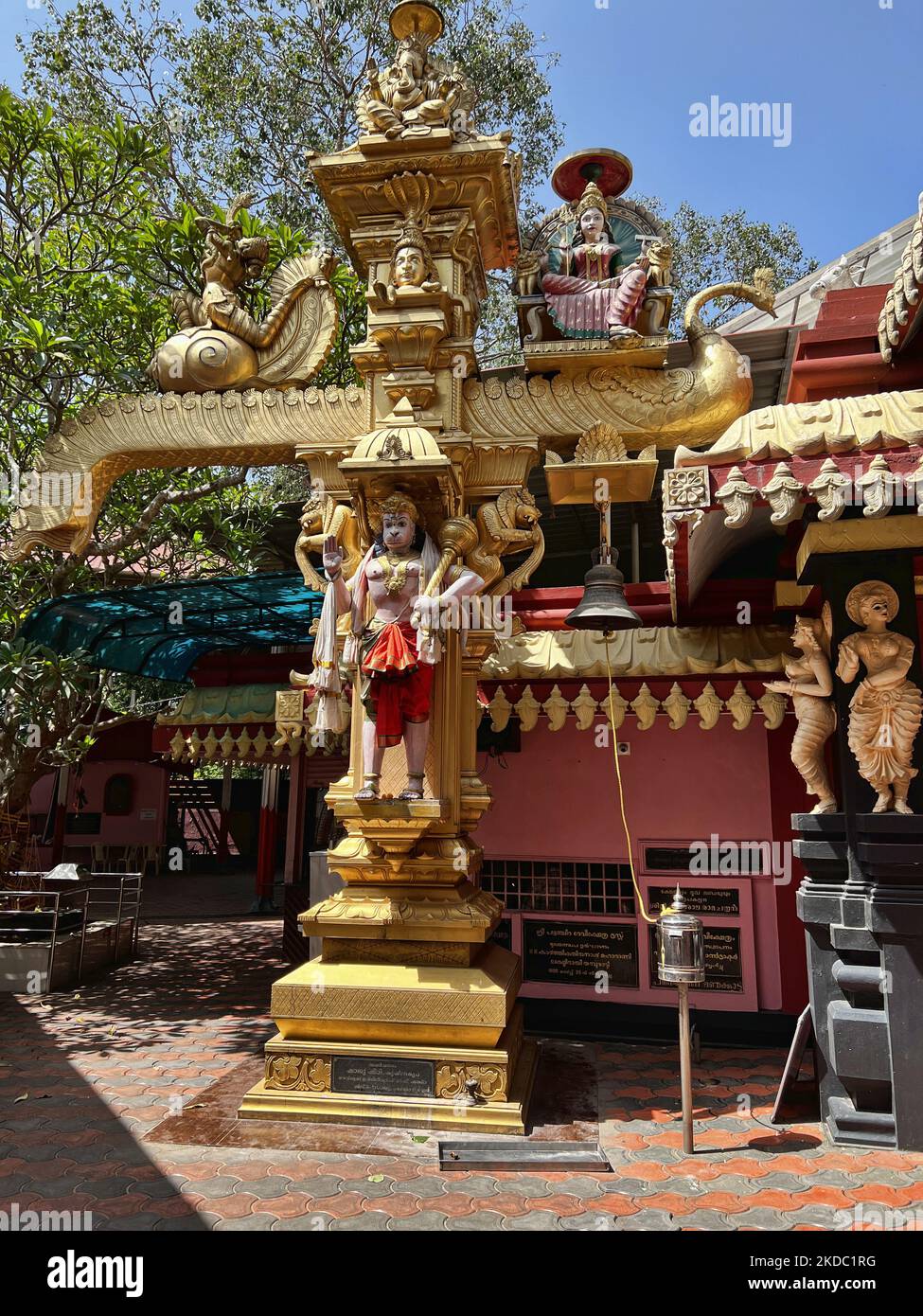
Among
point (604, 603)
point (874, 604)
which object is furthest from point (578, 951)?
point (874, 604)

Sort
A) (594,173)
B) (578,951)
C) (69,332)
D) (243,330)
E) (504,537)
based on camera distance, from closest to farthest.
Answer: (504,537)
(243,330)
(594,173)
(578,951)
(69,332)

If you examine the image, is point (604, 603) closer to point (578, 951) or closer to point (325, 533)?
point (325, 533)

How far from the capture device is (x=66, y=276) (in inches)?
362

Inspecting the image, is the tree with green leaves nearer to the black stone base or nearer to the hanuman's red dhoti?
the hanuman's red dhoti

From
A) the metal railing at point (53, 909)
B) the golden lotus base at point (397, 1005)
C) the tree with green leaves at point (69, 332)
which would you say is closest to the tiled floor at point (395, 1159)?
the golden lotus base at point (397, 1005)

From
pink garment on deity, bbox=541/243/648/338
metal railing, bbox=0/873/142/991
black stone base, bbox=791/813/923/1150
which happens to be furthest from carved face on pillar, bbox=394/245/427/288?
metal railing, bbox=0/873/142/991

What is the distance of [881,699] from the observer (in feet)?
17.3

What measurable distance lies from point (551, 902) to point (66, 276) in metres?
8.56

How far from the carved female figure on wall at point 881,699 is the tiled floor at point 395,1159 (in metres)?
2.20

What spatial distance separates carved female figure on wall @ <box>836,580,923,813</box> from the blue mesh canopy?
225 inches

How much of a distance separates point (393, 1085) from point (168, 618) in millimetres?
6351

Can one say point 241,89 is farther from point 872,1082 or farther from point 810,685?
point 872,1082

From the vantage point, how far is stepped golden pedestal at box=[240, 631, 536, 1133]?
5324 millimetres

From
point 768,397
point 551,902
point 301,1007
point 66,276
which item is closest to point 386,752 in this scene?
point 301,1007
